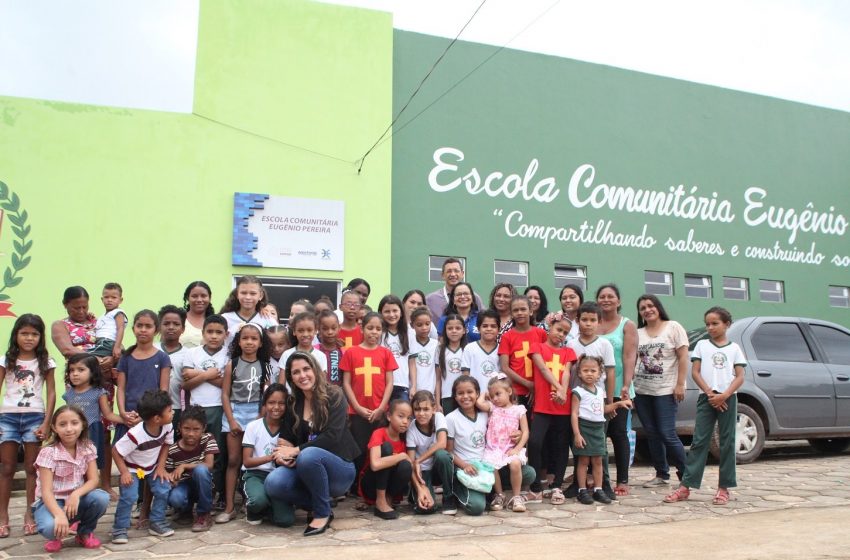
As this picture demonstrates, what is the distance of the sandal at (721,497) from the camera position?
5000 mm

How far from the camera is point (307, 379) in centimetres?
464

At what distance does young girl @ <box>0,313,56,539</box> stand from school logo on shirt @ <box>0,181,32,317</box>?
16.1 feet

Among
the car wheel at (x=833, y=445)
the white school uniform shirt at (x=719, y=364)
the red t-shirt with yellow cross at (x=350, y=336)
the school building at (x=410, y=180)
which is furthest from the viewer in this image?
the school building at (x=410, y=180)

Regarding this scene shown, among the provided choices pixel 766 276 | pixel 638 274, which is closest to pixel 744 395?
pixel 638 274

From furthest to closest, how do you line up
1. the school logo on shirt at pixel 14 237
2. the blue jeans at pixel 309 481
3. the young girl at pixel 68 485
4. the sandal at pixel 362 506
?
the school logo on shirt at pixel 14 237, the sandal at pixel 362 506, the blue jeans at pixel 309 481, the young girl at pixel 68 485

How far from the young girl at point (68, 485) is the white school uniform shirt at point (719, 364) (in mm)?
4215

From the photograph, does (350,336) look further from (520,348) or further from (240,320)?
(520,348)

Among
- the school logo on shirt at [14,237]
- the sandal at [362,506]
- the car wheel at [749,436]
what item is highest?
the school logo on shirt at [14,237]

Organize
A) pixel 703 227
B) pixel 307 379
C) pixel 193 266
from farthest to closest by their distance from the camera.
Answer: pixel 703 227, pixel 193 266, pixel 307 379

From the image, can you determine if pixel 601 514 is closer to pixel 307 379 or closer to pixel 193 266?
pixel 307 379

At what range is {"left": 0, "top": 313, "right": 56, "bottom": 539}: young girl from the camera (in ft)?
14.6

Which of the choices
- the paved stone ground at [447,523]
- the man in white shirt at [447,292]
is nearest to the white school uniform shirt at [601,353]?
the paved stone ground at [447,523]

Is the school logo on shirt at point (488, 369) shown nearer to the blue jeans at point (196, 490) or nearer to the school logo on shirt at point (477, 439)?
the school logo on shirt at point (477, 439)

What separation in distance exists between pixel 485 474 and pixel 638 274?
8.54 meters
